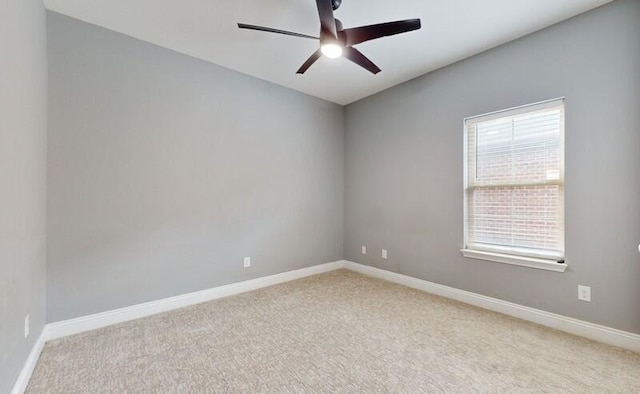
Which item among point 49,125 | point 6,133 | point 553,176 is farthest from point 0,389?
point 553,176

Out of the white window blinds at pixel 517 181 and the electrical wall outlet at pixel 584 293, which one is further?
the white window blinds at pixel 517 181

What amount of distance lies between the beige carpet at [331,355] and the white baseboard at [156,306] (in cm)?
10

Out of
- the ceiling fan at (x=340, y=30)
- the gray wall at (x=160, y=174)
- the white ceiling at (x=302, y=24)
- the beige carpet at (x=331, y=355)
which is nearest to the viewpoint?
the beige carpet at (x=331, y=355)

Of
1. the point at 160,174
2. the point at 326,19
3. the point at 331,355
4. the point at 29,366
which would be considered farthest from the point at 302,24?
the point at 29,366

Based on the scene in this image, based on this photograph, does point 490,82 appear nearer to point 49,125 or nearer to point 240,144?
point 240,144

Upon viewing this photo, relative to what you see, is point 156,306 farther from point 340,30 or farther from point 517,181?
point 517,181

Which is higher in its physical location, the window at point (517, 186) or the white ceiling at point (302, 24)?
the white ceiling at point (302, 24)

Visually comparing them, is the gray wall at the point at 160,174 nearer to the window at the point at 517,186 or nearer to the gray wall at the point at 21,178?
the gray wall at the point at 21,178

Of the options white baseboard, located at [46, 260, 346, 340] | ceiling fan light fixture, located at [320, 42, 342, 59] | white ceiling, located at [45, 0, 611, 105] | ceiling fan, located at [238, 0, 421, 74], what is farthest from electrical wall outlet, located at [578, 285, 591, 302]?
white baseboard, located at [46, 260, 346, 340]

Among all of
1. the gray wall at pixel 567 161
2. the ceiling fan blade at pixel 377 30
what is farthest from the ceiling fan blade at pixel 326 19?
the gray wall at pixel 567 161

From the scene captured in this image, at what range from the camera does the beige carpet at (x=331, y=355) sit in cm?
170

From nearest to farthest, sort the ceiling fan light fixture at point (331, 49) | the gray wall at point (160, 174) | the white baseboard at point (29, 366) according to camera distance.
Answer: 1. the white baseboard at point (29, 366)
2. the ceiling fan light fixture at point (331, 49)
3. the gray wall at point (160, 174)

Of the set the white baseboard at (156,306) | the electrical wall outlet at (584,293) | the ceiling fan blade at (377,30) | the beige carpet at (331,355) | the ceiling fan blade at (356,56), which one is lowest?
the beige carpet at (331,355)

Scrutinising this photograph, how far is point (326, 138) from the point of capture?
4.34 meters
